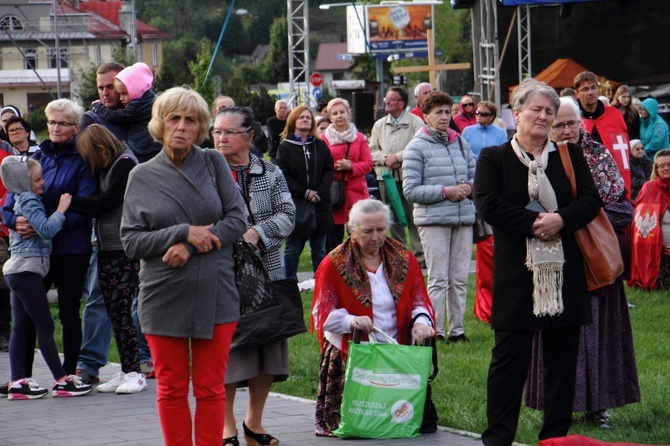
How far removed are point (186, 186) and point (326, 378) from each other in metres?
1.94

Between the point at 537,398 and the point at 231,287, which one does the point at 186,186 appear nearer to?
the point at 231,287

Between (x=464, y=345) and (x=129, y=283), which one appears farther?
(x=464, y=345)

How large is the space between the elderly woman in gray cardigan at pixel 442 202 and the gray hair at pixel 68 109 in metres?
2.83

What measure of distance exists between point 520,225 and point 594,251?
444 mm

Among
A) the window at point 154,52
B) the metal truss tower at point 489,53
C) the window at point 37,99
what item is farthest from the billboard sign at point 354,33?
the metal truss tower at point 489,53

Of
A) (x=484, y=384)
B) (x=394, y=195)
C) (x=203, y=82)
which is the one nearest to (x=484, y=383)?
(x=484, y=384)

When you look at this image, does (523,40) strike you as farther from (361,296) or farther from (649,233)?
(361,296)

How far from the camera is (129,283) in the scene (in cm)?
802

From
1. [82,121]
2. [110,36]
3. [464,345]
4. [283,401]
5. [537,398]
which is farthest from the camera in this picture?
[110,36]

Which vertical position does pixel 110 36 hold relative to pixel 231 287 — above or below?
above

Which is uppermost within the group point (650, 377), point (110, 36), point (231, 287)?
point (110, 36)

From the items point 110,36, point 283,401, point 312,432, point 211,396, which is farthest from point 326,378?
point 110,36

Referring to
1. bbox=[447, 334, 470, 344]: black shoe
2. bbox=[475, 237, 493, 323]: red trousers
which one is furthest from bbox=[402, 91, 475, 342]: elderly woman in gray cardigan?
bbox=[475, 237, 493, 323]: red trousers

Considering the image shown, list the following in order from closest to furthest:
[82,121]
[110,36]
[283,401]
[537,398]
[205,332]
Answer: [205,332] < [537,398] < [283,401] < [82,121] < [110,36]
